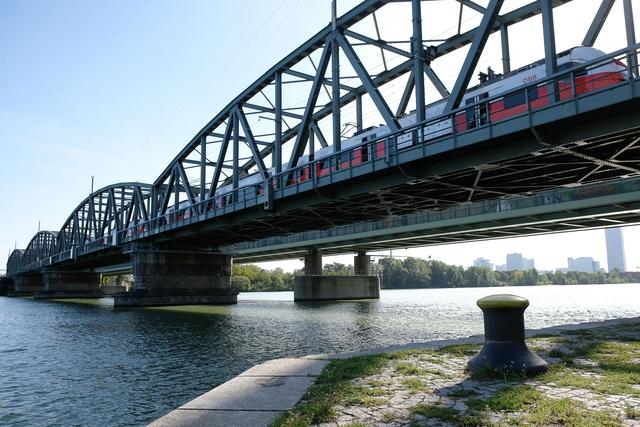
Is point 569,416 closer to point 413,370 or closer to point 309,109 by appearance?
point 413,370

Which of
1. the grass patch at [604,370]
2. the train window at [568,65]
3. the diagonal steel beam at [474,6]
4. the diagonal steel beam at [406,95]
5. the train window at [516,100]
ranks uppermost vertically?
the diagonal steel beam at [474,6]

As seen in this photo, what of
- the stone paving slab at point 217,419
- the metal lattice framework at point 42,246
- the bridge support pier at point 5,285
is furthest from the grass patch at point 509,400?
the bridge support pier at point 5,285

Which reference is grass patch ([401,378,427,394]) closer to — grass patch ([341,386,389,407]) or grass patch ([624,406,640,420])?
grass patch ([341,386,389,407])

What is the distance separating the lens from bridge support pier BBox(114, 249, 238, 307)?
62750 millimetres

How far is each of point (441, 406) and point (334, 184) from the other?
75.6 ft

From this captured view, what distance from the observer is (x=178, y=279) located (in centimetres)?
6538

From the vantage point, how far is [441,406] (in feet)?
26.5

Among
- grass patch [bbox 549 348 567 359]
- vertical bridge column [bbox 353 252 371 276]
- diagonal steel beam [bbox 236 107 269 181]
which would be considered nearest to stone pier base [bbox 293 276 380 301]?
vertical bridge column [bbox 353 252 371 276]

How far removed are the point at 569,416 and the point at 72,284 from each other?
130 m

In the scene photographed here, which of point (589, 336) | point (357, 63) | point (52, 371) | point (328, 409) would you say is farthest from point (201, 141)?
point (328, 409)

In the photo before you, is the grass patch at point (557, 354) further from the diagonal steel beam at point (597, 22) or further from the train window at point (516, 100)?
the diagonal steel beam at point (597, 22)

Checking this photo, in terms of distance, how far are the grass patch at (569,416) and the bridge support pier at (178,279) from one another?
198ft

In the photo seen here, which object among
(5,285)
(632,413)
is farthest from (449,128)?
(5,285)

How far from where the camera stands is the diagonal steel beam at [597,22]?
78.6 ft
